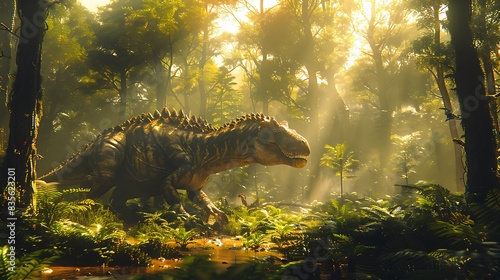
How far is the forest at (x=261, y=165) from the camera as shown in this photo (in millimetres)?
→ 5078

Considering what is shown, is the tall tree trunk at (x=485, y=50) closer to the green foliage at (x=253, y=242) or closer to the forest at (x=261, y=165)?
the forest at (x=261, y=165)

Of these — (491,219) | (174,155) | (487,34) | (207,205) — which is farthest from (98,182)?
(487,34)

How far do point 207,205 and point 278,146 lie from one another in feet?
8.19

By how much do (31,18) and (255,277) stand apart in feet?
21.9

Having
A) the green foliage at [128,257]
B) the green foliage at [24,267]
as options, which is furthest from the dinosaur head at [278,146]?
the green foliage at [24,267]

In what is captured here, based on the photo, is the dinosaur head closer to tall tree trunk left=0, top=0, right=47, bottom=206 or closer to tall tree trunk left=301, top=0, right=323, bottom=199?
tall tree trunk left=0, top=0, right=47, bottom=206

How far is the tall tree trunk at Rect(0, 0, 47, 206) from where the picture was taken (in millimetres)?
6711

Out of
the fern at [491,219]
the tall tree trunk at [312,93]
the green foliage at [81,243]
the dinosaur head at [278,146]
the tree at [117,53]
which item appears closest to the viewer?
the fern at [491,219]

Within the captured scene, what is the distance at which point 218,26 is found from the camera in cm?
3484

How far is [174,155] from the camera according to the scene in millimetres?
10891

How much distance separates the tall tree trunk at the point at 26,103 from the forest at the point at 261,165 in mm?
27

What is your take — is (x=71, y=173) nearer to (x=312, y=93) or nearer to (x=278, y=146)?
(x=278, y=146)

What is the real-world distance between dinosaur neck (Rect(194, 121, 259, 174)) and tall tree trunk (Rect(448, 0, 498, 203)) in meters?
5.18

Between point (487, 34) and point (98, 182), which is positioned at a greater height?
point (487, 34)
